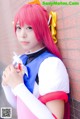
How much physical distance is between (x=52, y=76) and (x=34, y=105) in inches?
6.5

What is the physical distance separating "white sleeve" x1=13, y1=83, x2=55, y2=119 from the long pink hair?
10.9 inches

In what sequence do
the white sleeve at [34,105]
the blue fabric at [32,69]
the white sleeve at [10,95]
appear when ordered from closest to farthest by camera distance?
1. the white sleeve at [34,105]
2. the blue fabric at [32,69]
3. the white sleeve at [10,95]

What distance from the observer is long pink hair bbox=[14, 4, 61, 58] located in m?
1.26

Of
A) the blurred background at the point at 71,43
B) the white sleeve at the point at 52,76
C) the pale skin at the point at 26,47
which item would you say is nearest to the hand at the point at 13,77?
the pale skin at the point at 26,47

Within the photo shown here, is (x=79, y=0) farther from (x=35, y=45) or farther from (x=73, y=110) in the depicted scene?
(x=73, y=110)

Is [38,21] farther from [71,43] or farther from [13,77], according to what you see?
[13,77]

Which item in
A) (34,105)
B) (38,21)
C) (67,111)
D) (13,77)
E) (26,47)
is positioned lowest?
(67,111)

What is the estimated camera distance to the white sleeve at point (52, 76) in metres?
1.19

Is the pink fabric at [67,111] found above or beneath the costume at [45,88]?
beneath

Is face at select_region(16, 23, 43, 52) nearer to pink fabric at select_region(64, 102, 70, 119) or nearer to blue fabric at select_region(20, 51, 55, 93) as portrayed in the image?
blue fabric at select_region(20, 51, 55, 93)

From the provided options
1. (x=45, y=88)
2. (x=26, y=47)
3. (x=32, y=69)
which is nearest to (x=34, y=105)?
(x=45, y=88)

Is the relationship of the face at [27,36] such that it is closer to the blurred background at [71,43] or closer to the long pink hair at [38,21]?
the long pink hair at [38,21]

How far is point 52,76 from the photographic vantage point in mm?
1197

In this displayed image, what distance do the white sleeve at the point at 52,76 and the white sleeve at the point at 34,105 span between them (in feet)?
0.18
